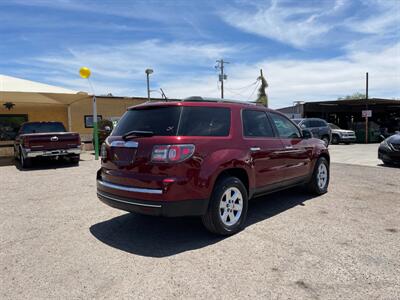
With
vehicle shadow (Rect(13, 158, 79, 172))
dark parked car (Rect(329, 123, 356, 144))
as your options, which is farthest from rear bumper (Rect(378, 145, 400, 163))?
dark parked car (Rect(329, 123, 356, 144))

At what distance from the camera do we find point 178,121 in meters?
3.80

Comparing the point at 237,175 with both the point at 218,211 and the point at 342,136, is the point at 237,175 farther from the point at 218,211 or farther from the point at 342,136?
the point at 342,136

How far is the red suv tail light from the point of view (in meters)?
3.59

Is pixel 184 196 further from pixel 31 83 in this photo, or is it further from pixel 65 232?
pixel 31 83

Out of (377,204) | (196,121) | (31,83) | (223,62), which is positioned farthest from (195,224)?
(223,62)

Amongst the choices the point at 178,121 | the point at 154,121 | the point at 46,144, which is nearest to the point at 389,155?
the point at 178,121

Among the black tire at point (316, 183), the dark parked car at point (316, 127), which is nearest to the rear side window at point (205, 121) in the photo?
the black tire at point (316, 183)

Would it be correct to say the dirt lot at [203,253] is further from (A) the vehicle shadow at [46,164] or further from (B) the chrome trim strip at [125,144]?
(A) the vehicle shadow at [46,164]

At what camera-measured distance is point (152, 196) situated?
3611 mm

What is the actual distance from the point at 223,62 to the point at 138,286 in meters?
35.6

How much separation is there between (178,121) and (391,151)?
9.15 m

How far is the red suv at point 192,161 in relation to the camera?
361 centimetres

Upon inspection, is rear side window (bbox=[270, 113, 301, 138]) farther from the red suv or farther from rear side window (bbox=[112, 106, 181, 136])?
rear side window (bbox=[112, 106, 181, 136])

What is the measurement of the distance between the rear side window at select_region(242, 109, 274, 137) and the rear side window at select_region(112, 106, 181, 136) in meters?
1.17
